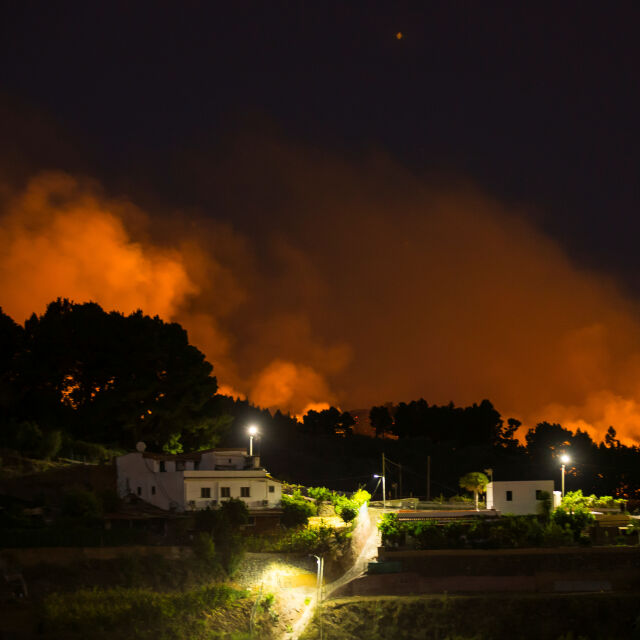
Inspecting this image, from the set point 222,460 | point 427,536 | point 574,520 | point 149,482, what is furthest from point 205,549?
point 574,520

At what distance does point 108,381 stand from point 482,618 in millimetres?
30462

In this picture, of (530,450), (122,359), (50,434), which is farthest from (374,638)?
(530,450)

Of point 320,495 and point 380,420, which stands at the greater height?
point 380,420

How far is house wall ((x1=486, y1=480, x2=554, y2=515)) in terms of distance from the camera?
51.1 m

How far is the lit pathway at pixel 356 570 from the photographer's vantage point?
39250 mm

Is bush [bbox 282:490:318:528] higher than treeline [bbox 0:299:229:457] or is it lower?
lower

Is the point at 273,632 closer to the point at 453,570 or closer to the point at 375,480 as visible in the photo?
the point at 453,570

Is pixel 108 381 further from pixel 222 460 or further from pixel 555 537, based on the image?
pixel 555 537

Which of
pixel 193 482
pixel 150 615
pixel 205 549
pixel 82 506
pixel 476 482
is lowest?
pixel 150 615

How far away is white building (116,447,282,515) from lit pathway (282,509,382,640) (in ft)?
16.6

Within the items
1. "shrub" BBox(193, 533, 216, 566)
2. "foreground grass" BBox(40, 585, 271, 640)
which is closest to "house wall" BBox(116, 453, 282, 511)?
"shrub" BBox(193, 533, 216, 566)

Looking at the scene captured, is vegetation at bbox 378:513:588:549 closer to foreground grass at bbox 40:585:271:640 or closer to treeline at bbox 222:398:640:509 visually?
foreground grass at bbox 40:585:271:640

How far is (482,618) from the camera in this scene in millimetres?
41000

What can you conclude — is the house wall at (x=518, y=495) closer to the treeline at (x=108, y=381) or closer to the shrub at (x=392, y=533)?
the shrub at (x=392, y=533)
